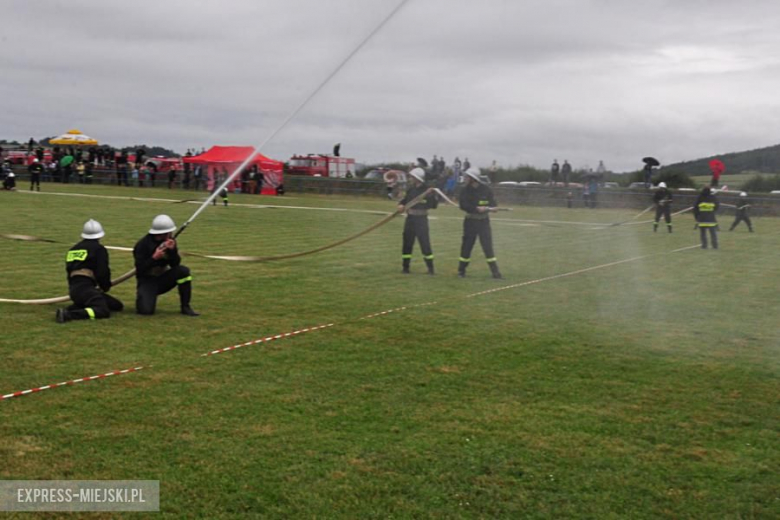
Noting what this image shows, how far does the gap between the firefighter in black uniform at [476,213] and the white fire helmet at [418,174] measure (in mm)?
957

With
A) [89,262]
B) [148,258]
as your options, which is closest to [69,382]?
[89,262]

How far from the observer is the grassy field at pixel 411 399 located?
5375 mm

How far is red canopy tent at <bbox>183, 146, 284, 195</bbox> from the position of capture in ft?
130

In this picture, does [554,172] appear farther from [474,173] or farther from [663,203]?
[663,203]

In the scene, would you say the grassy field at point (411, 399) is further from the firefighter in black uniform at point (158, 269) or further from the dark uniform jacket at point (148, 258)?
the dark uniform jacket at point (148, 258)

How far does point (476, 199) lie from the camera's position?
53.8ft

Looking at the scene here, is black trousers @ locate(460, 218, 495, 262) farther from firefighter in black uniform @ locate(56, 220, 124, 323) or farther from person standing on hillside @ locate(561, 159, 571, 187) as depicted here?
firefighter in black uniform @ locate(56, 220, 124, 323)

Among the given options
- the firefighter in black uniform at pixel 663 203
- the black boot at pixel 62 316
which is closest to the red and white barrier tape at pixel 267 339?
the black boot at pixel 62 316

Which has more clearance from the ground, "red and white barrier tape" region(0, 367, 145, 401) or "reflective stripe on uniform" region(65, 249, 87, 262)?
"reflective stripe on uniform" region(65, 249, 87, 262)

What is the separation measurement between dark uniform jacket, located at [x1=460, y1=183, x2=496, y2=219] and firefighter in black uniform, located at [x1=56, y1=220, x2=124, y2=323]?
7.66 meters

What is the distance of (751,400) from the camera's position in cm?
755

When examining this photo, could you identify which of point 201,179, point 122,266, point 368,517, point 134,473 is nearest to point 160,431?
point 134,473

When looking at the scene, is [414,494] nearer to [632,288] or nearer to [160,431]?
[160,431]

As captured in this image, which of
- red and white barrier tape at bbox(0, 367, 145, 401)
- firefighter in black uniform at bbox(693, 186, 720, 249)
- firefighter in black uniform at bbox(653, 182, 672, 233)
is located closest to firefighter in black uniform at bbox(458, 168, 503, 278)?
red and white barrier tape at bbox(0, 367, 145, 401)
